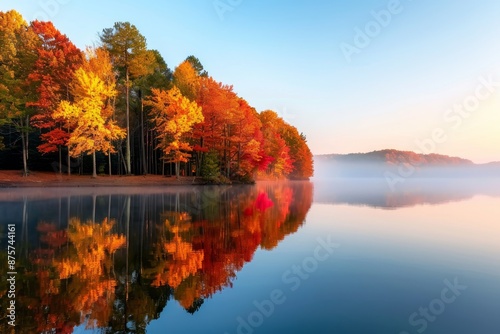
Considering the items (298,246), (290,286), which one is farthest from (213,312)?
(298,246)

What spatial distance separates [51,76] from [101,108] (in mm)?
7613

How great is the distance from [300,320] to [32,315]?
16.0ft

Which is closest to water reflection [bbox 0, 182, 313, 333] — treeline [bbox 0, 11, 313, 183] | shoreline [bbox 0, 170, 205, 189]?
shoreline [bbox 0, 170, 205, 189]

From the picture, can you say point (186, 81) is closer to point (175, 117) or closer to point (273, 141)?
point (175, 117)

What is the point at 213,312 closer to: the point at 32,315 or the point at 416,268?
the point at 32,315

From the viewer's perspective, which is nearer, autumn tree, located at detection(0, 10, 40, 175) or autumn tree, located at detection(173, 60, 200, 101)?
autumn tree, located at detection(0, 10, 40, 175)

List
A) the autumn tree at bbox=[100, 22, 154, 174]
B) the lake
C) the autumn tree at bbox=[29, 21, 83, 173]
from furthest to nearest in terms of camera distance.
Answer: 1. the autumn tree at bbox=[100, 22, 154, 174]
2. the autumn tree at bbox=[29, 21, 83, 173]
3. the lake

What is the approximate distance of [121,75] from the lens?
45.3 metres

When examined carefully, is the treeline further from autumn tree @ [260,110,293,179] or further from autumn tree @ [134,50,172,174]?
autumn tree @ [260,110,293,179]

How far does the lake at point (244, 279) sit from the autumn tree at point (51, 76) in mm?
27398

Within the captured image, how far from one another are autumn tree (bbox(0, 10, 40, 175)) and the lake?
1122 inches

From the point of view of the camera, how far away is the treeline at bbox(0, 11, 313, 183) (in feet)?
122

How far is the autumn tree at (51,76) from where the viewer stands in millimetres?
38062

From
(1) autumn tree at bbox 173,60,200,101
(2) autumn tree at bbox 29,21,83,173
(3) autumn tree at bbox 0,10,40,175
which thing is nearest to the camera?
(3) autumn tree at bbox 0,10,40,175
